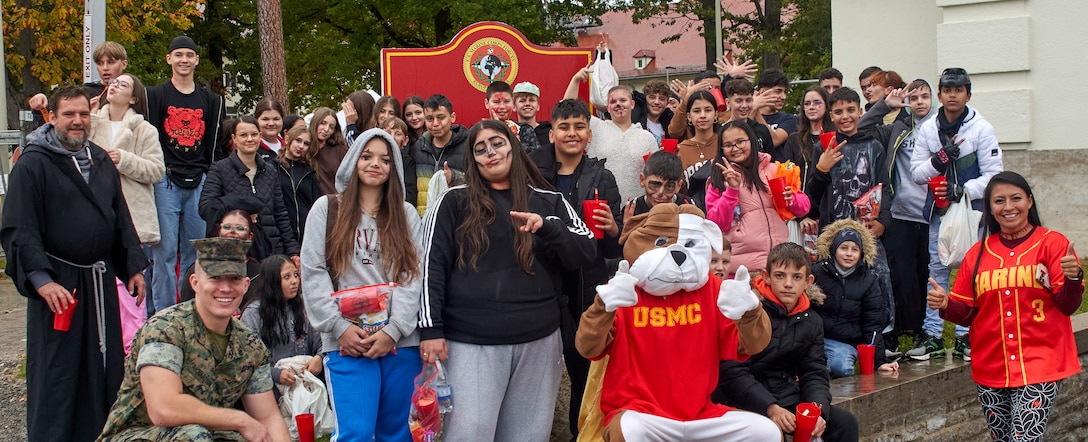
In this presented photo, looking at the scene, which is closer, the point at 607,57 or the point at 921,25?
the point at 607,57

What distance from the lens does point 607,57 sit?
9.08 m

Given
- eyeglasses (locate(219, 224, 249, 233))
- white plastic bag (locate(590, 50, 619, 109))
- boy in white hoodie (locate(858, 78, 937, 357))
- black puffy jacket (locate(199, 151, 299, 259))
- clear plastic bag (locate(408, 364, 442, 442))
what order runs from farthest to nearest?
white plastic bag (locate(590, 50, 619, 109)) < boy in white hoodie (locate(858, 78, 937, 357)) < black puffy jacket (locate(199, 151, 299, 259)) < eyeglasses (locate(219, 224, 249, 233)) < clear plastic bag (locate(408, 364, 442, 442))

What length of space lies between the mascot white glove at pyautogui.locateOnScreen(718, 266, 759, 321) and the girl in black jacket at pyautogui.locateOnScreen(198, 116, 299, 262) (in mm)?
3267

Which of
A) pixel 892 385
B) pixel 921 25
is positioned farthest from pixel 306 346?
pixel 921 25

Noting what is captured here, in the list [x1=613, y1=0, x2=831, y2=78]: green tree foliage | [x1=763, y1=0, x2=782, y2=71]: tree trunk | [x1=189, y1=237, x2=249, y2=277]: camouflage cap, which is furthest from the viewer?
[x1=763, y1=0, x2=782, y2=71]: tree trunk

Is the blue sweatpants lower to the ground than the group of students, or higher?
lower

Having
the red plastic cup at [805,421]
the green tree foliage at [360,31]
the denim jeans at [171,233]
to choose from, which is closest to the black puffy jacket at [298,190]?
the denim jeans at [171,233]

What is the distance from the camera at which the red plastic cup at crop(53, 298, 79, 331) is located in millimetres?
5441

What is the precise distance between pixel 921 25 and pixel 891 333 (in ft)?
26.1

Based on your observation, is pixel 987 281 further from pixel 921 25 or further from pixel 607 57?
pixel 921 25

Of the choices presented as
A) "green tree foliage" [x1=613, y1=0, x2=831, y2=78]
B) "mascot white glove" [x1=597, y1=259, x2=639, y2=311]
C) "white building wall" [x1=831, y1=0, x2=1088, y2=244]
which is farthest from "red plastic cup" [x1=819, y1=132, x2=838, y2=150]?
"green tree foliage" [x1=613, y1=0, x2=831, y2=78]

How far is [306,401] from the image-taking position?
222 inches

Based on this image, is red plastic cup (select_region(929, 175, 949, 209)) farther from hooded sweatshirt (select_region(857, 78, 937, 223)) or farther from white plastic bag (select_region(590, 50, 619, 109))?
white plastic bag (select_region(590, 50, 619, 109))

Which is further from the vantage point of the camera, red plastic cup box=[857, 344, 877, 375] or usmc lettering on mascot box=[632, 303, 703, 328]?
red plastic cup box=[857, 344, 877, 375]
